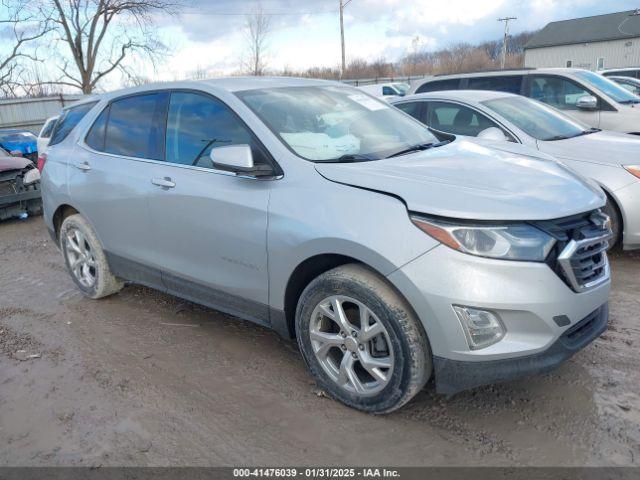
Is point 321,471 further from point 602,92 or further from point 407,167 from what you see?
point 602,92

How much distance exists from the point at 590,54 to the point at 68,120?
6561 centimetres

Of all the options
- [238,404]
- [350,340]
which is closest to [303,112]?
[350,340]

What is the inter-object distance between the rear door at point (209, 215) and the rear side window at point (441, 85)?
569 cm

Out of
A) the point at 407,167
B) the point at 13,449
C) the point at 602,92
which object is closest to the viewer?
the point at 13,449

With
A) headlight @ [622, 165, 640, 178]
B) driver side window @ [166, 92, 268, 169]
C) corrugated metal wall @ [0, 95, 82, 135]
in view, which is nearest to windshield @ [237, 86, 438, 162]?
driver side window @ [166, 92, 268, 169]

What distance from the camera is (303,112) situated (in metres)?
3.58

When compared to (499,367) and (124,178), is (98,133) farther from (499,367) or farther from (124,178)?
(499,367)

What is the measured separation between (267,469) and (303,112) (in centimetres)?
217

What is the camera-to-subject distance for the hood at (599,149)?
5125 mm

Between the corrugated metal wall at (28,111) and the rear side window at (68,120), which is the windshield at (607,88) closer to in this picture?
the rear side window at (68,120)

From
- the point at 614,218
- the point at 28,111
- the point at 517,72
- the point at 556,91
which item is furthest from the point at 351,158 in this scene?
the point at 28,111

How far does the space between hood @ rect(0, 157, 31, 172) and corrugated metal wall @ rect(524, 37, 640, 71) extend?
2121 inches

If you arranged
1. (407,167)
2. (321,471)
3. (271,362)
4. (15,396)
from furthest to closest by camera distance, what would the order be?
1. (271,362)
2. (15,396)
3. (407,167)
4. (321,471)

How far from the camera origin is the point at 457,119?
6.29m
